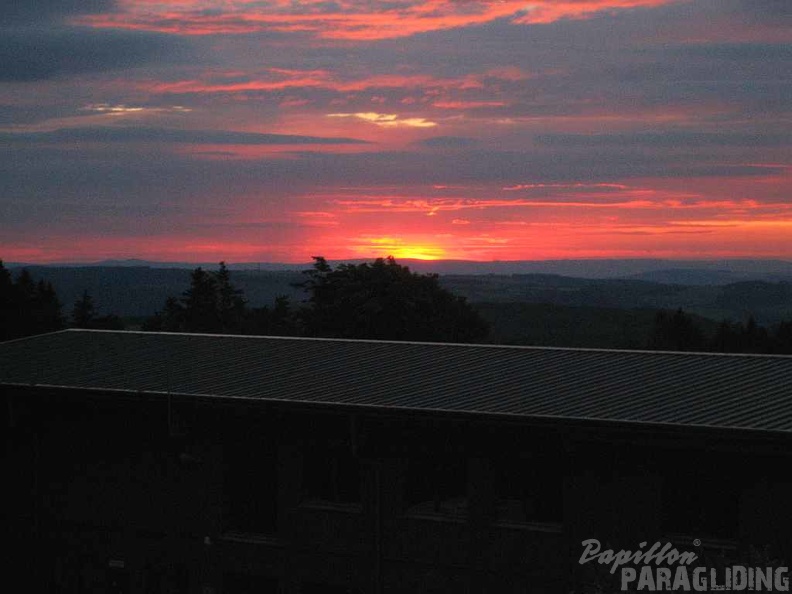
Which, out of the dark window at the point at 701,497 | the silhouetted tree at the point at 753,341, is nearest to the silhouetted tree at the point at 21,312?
the silhouetted tree at the point at 753,341

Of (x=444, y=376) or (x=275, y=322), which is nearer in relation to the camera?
(x=444, y=376)

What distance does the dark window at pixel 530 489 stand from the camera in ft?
62.2

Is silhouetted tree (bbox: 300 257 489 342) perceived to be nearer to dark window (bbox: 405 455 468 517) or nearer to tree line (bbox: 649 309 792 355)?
tree line (bbox: 649 309 792 355)

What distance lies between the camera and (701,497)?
58.3 ft

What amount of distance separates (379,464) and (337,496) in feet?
4.55

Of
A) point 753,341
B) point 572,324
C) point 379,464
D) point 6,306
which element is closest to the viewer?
point 379,464

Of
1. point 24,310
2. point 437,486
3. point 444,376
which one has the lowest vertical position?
point 437,486

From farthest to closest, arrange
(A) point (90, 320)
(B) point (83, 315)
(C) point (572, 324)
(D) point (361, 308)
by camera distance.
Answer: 1. (C) point (572, 324)
2. (B) point (83, 315)
3. (A) point (90, 320)
4. (D) point (361, 308)

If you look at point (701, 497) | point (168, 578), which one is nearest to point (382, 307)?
point (168, 578)

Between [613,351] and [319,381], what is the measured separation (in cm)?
569

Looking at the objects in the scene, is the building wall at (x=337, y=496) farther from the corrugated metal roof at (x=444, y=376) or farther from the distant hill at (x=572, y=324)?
the distant hill at (x=572, y=324)

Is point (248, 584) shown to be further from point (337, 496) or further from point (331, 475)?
point (331, 475)

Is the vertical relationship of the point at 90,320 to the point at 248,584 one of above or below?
above

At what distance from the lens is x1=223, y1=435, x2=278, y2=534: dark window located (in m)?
21.5
